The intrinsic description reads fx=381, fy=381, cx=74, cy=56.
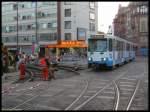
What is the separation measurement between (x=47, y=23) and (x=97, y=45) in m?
59.9

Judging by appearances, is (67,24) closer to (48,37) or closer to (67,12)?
(67,12)

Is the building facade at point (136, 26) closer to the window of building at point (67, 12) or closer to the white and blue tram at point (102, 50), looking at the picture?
the window of building at point (67, 12)

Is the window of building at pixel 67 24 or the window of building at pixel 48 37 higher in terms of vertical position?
the window of building at pixel 67 24

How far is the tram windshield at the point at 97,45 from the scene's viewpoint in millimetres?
29812

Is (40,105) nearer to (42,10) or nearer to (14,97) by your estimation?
(14,97)

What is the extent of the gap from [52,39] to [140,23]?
22.4 meters

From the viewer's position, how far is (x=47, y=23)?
89.0m

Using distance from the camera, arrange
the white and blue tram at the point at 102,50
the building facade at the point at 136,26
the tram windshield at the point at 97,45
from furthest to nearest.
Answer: the building facade at the point at 136,26 < the tram windshield at the point at 97,45 < the white and blue tram at the point at 102,50

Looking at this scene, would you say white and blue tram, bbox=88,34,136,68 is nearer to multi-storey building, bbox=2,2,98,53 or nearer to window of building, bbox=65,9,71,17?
multi-storey building, bbox=2,2,98,53

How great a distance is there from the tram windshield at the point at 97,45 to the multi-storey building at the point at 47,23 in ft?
171

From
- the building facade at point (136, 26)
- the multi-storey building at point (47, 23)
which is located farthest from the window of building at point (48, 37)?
the building facade at point (136, 26)

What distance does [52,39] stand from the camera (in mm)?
87688

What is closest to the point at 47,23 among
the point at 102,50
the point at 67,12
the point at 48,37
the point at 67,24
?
the point at 48,37

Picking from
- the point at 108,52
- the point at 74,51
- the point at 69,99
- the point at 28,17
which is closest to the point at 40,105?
the point at 69,99
